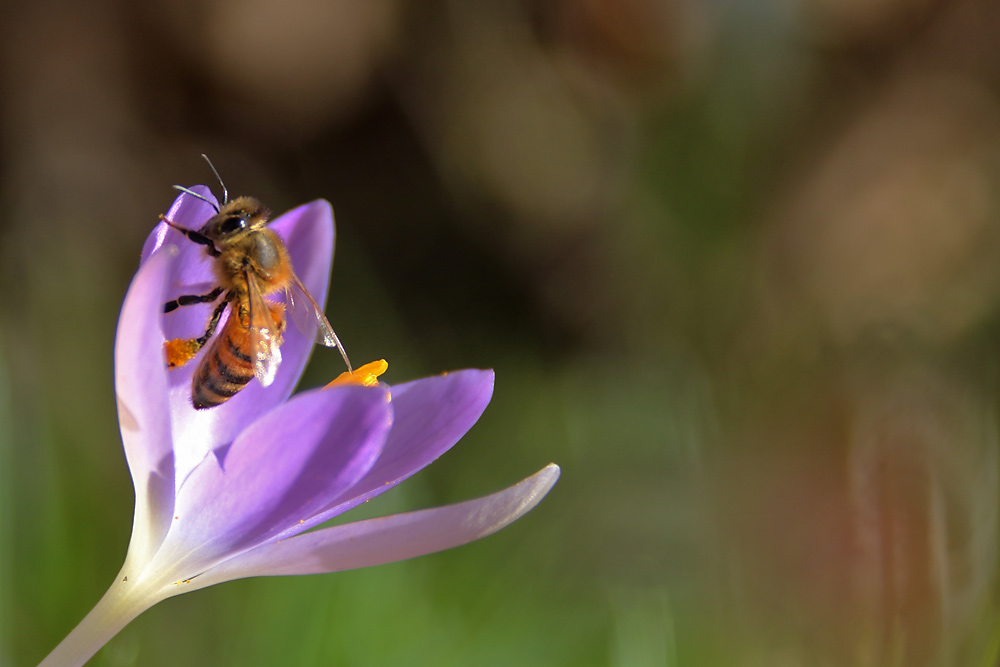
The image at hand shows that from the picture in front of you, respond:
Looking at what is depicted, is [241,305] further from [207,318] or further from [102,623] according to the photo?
[102,623]

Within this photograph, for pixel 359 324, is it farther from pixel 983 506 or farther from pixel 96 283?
pixel 983 506

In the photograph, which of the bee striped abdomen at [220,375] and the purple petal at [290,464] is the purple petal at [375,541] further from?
the bee striped abdomen at [220,375]

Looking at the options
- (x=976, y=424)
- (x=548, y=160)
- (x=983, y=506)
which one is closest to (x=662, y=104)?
(x=548, y=160)

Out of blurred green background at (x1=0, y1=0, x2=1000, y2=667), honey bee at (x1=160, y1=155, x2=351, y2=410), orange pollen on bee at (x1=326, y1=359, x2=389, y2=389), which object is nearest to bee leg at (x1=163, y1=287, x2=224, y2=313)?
honey bee at (x1=160, y1=155, x2=351, y2=410)

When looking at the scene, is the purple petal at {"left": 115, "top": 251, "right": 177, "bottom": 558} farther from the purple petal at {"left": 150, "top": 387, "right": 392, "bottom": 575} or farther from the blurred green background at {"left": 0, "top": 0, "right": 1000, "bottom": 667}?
the blurred green background at {"left": 0, "top": 0, "right": 1000, "bottom": 667}

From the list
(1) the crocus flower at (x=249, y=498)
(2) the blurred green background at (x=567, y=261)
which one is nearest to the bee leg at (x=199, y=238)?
(1) the crocus flower at (x=249, y=498)
